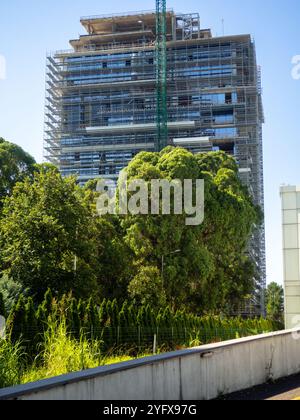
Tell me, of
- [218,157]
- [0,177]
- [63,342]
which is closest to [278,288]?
[218,157]

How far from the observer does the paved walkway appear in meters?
9.48

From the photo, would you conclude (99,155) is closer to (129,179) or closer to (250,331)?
(129,179)

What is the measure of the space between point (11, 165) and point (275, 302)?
6820 cm

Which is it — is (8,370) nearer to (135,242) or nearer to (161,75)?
(135,242)

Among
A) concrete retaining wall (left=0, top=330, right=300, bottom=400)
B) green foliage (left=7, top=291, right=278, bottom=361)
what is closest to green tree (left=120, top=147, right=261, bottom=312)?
green foliage (left=7, top=291, right=278, bottom=361)

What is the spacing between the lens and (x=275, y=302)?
104000mm

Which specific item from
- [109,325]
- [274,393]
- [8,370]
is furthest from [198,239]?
[8,370]

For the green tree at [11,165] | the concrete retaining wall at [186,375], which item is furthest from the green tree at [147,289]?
the concrete retaining wall at [186,375]

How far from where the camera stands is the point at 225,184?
4275 centimetres

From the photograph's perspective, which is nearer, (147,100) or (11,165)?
(11,165)

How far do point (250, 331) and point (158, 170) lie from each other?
441 inches

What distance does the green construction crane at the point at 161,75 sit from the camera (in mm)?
89688

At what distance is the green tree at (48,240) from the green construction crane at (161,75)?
61212mm

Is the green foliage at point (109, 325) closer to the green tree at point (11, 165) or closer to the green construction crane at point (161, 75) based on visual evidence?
the green tree at point (11, 165)
